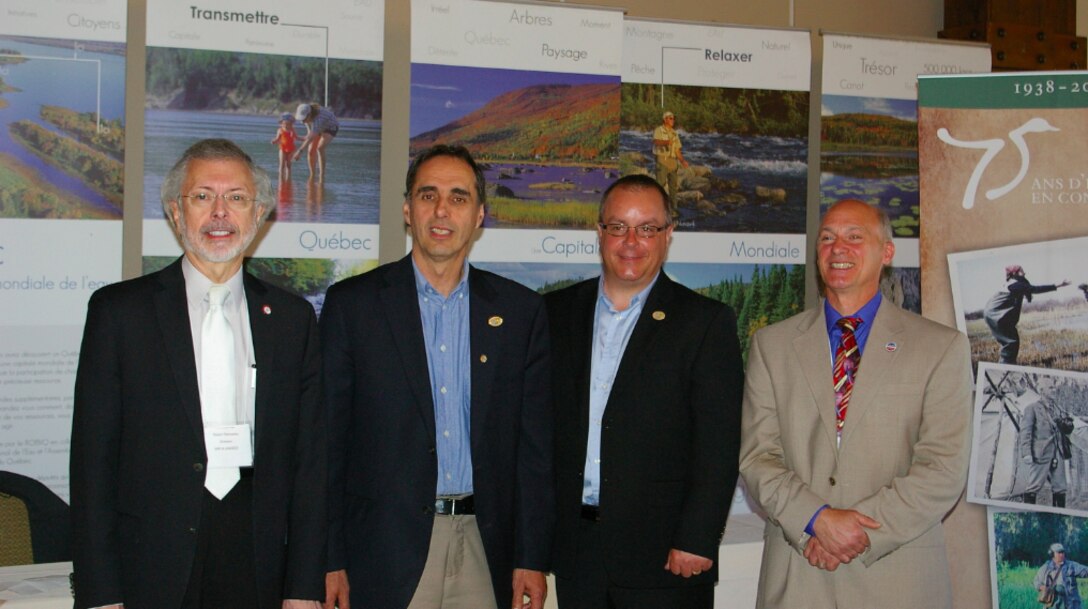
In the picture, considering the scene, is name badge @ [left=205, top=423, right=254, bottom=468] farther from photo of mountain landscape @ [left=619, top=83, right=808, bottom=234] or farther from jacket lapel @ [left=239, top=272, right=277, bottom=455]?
photo of mountain landscape @ [left=619, top=83, right=808, bottom=234]

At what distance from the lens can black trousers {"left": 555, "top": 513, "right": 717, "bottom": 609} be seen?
2699mm

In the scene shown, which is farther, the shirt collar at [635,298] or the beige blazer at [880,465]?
the shirt collar at [635,298]

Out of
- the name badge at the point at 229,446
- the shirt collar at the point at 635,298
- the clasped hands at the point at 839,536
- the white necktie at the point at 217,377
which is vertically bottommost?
the clasped hands at the point at 839,536

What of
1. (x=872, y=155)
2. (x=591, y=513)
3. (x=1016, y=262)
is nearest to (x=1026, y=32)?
(x=872, y=155)

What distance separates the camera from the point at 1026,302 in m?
3.76

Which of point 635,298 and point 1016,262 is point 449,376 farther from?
point 1016,262

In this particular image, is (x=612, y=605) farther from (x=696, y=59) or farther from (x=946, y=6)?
(x=946, y=6)

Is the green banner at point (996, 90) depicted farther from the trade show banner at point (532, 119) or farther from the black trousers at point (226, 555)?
the black trousers at point (226, 555)

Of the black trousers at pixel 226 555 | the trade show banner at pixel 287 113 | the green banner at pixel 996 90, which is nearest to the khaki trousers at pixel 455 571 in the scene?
the black trousers at pixel 226 555

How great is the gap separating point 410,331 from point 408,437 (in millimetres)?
279

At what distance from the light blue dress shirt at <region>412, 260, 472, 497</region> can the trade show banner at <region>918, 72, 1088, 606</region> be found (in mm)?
2041

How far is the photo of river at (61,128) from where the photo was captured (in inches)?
180

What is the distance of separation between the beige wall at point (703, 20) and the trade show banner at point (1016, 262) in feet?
0.45

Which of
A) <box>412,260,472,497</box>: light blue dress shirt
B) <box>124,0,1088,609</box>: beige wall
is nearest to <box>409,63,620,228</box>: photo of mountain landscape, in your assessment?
<box>124,0,1088,609</box>: beige wall
